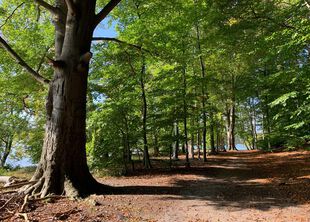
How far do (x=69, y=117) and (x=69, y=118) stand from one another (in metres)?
0.03

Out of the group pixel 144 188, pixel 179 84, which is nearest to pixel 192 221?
pixel 144 188

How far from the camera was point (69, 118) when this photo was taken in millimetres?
7180

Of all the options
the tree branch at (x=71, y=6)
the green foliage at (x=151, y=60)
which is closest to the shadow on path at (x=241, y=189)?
the green foliage at (x=151, y=60)

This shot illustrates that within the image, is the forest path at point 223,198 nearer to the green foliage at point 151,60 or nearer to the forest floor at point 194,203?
the forest floor at point 194,203

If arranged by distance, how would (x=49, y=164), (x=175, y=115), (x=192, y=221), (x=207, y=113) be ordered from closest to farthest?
(x=192, y=221) < (x=49, y=164) < (x=175, y=115) < (x=207, y=113)

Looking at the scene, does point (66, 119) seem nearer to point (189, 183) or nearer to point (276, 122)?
point (189, 183)

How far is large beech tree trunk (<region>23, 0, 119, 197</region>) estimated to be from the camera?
22.9 ft

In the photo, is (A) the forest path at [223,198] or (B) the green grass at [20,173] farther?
(B) the green grass at [20,173]

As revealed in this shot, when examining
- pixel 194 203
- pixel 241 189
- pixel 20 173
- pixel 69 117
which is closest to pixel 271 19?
pixel 241 189

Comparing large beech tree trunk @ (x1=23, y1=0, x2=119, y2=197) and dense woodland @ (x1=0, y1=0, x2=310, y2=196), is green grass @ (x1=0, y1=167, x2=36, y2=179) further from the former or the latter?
large beech tree trunk @ (x1=23, y1=0, x2=119, y2=197)

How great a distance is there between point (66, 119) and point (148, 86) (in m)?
7.13

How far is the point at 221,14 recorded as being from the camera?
31.9 feet

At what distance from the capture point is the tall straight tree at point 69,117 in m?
6.97

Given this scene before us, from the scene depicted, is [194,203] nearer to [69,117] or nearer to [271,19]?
[69,117]
